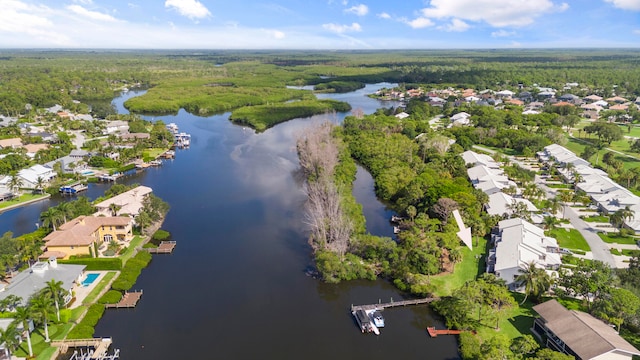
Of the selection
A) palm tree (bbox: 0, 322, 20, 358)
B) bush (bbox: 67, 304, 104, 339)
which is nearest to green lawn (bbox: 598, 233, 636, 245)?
bush (bbox: 67, 304, 104, 339)

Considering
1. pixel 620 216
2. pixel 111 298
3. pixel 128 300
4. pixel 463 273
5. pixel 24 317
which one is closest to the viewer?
pixel 24 317

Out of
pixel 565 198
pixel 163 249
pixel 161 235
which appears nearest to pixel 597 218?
pixel 565 198

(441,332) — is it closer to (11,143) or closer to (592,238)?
(592,238)

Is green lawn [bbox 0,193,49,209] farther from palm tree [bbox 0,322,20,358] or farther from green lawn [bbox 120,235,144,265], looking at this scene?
palm tree [bbox 0,322,20,358]

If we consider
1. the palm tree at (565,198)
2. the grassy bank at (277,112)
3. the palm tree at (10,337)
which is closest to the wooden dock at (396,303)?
the palm tree at (10,337)

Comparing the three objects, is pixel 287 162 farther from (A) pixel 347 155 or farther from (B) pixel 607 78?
(B) pixel 607 78

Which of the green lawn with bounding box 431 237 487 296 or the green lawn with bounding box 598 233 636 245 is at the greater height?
the green lawn with bounding box 598 233 636 245
